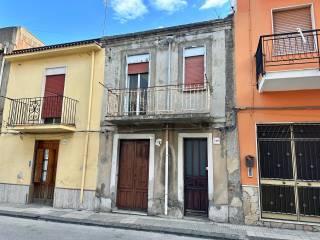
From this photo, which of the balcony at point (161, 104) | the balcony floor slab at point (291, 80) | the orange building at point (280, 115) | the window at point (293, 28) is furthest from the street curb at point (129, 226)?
the window at point (293, 28)

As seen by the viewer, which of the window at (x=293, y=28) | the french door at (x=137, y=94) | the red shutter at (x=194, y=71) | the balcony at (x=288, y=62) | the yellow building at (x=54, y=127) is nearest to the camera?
the balcony at (x=288, y=62)

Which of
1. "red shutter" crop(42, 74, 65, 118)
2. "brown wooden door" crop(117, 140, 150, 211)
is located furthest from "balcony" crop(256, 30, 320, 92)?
"red shutter" crop(42, 74, 65, 118)

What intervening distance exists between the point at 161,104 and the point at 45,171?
5.63 metres

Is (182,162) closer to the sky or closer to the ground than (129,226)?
closer to the sky

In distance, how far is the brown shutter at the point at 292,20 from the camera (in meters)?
7.74

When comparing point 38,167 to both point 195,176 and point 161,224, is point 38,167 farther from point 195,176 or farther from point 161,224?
point 195,176

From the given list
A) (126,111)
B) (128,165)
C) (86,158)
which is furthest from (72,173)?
(126,111)

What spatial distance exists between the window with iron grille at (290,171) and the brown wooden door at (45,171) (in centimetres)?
785

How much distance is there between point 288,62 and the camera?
7.47 m

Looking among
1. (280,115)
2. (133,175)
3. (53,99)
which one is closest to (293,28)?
(280,115)

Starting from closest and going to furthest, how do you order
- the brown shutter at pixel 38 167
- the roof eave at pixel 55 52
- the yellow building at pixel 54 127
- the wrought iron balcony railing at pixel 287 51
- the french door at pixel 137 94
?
the wrought iron balcony railing at pixel 287 51
the french door at pixel 137 94
the yellow building at pixel 54 127
the roof eave at pixel 55 52
the brown shutter at pixel 38 167

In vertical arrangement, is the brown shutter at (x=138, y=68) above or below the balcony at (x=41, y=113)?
above

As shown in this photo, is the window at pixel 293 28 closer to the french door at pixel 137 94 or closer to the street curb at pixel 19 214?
the french door at pixel 137 94

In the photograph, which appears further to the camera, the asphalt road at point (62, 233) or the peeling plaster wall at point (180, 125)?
the peeling plaster wall at point (180, 125)
